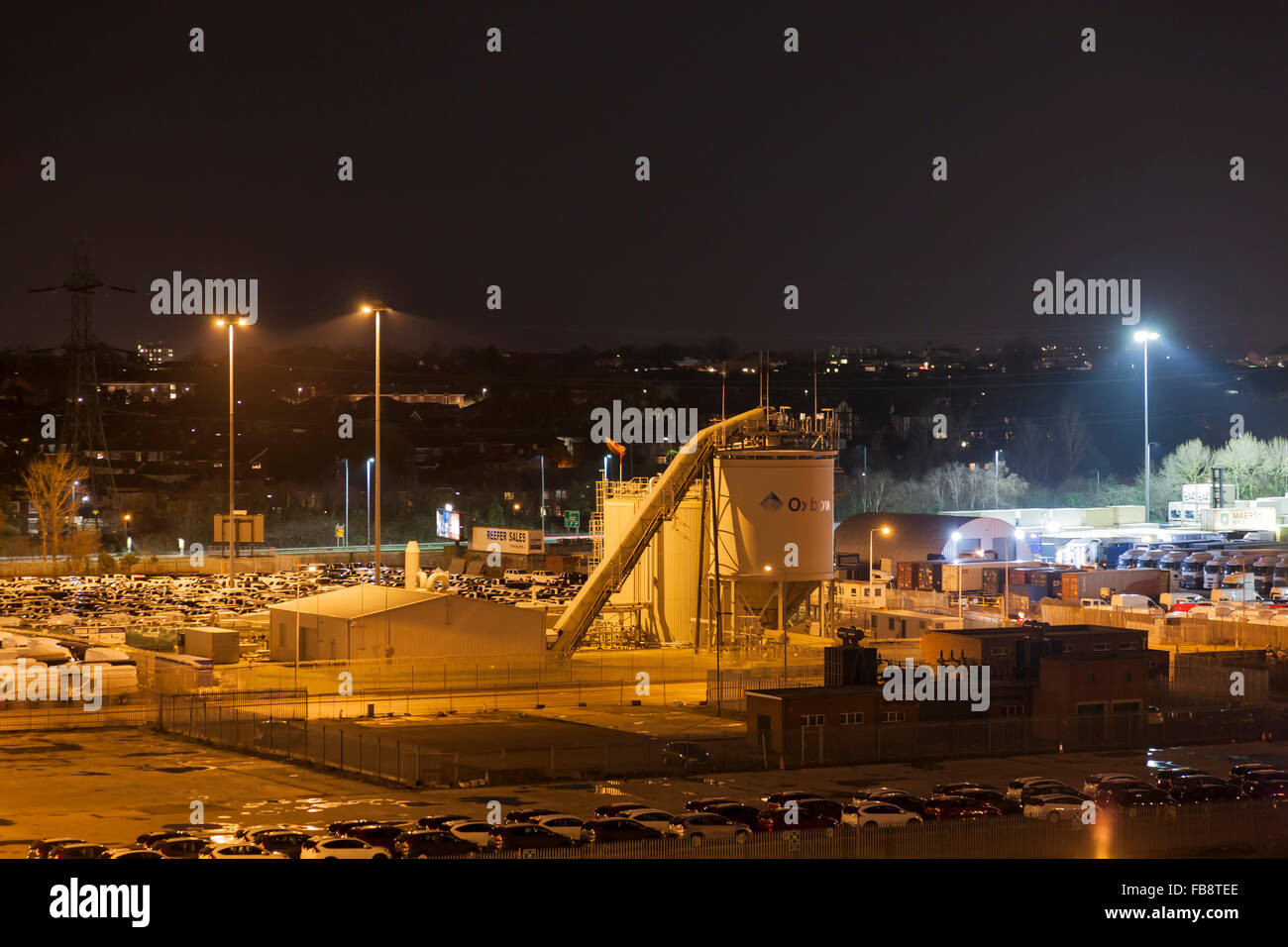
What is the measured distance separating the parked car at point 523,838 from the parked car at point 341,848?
1.64 metres

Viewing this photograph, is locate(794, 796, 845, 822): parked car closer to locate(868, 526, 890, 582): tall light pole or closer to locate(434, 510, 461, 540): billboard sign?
locate(868, 526, 890, 582): tall light pole

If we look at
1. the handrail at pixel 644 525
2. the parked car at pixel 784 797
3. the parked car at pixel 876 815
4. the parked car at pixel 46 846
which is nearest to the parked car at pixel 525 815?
the parked car at pixel 784 797

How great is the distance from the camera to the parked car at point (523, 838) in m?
19.7

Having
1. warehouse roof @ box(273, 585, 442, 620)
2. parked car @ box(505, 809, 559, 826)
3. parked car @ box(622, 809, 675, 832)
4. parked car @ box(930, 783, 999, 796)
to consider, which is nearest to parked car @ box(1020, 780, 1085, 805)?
parked car @ box(930, 783, 999, 796)

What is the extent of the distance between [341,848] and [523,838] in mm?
2490

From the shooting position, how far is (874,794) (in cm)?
2284

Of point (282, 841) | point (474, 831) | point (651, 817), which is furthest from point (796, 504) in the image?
point (282, 841)

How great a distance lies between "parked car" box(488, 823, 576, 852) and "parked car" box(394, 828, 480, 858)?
1.43 ft

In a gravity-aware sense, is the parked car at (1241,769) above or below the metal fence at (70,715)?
below

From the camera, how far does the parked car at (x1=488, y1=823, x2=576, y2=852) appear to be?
1966cm

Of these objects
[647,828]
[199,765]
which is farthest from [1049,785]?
[199,765]

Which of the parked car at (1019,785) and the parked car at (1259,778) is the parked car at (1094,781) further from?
the parked car at (1259,778)

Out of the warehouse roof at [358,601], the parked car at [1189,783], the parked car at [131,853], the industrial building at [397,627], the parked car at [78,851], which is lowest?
the parked car at [1189,783]
